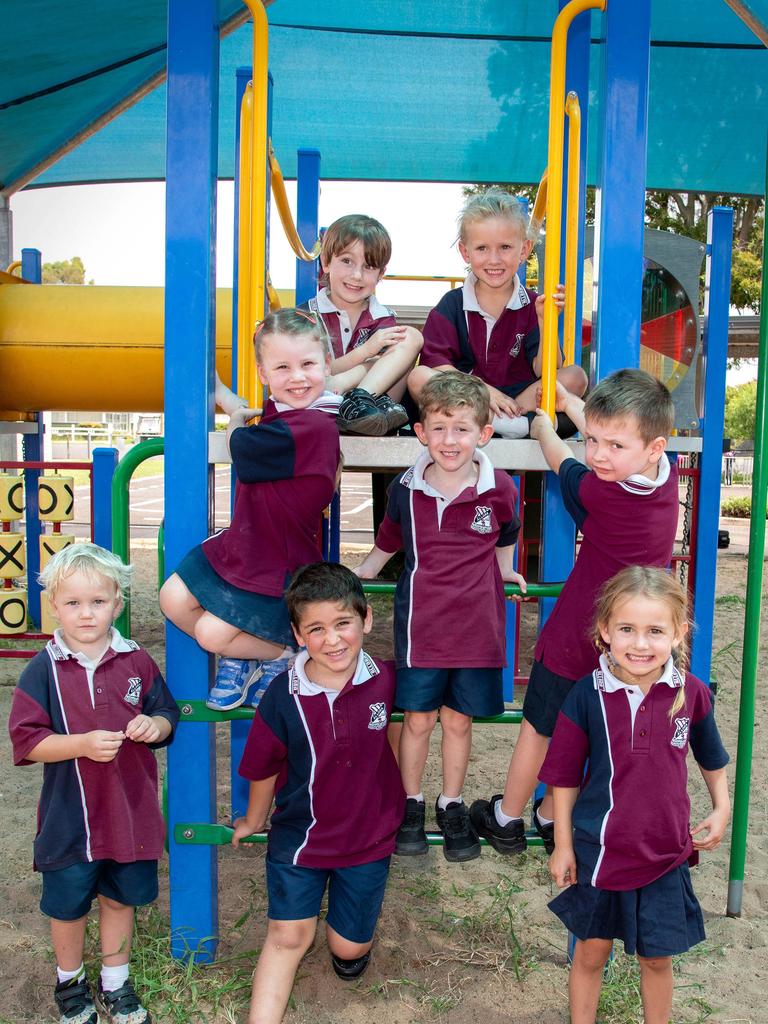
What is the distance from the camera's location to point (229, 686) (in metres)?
2.33

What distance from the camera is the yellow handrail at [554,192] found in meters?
2.32

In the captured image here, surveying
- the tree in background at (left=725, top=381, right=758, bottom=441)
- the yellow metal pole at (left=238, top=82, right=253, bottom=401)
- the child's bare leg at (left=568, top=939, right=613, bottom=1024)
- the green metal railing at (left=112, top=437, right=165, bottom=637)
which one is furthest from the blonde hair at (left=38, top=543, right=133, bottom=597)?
the tree in background at (left=725, top=381, right=758, bottom=441)

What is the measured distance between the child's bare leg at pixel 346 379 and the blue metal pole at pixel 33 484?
13.5 ft

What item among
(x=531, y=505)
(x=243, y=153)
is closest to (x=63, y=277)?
(x=531, y=505)

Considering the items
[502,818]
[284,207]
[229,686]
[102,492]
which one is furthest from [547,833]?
[102,492]

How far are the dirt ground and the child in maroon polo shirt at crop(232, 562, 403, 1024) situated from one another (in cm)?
29

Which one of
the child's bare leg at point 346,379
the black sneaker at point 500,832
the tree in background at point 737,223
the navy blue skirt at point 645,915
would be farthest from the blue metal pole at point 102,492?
the tree in background at point 737,223

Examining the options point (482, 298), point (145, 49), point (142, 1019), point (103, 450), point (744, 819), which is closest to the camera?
point (142, 1019)

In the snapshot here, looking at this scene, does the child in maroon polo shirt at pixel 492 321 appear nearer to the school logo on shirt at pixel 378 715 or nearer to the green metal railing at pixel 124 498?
the green metal railing at pixel 124 498

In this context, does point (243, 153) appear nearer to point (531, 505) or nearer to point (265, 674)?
point (265, 674)

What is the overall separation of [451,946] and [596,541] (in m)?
1.30

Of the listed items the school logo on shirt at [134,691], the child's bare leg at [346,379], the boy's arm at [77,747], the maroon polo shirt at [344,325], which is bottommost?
the boy's arm at [77,747]

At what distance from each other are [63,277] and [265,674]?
199 feet

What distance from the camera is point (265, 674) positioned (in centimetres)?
242
